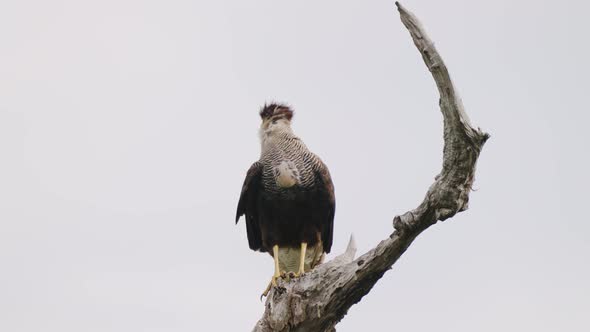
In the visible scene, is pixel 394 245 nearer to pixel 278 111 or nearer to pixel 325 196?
pixel 325 196

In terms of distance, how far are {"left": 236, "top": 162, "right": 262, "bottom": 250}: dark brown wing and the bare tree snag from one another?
5.47 ft

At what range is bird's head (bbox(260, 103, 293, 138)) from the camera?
11.1m

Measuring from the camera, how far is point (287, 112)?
1136 centimetres

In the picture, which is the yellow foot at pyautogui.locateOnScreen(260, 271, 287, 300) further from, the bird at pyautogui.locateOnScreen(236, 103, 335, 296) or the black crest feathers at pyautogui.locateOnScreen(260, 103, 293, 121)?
the black crest feathers at pyautogui.locateOnScreen(260, 103, 293, 121)

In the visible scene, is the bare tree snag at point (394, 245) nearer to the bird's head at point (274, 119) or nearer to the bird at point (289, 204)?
the bird at point (289, 204)

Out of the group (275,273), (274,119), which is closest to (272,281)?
(275,273)

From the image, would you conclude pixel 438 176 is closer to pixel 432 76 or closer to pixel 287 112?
pixel 432 76

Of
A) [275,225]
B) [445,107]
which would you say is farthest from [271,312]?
[445,107]

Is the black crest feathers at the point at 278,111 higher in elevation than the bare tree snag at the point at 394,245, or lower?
higher

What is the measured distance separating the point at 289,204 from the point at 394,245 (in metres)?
2.91

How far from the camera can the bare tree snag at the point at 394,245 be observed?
6766 millimetres

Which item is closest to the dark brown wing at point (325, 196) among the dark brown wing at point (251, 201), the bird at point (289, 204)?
the bird at point (289, 204)

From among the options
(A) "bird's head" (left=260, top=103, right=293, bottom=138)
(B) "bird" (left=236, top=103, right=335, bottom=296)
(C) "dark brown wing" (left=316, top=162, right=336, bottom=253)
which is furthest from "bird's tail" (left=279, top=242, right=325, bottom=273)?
(A) "bird's head" (left=260, top=103, right=293, bottom=138)

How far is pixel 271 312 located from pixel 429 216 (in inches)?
79.3
